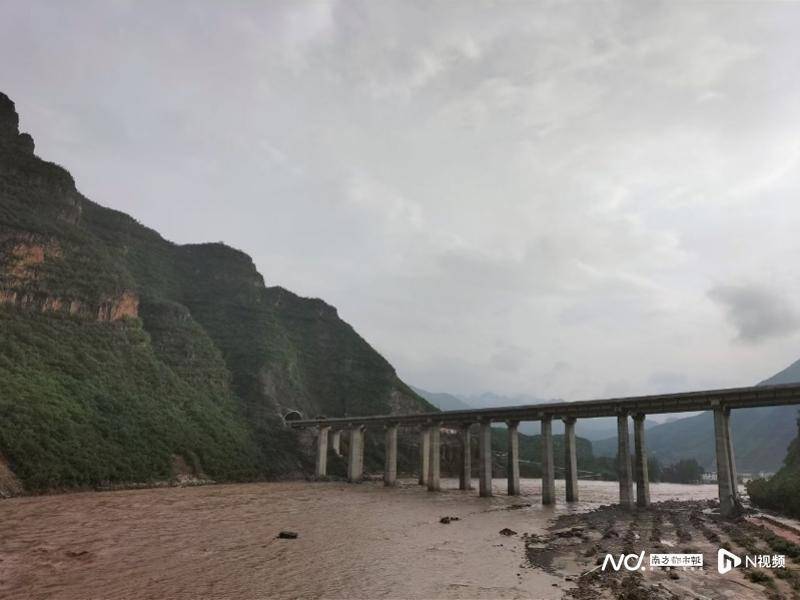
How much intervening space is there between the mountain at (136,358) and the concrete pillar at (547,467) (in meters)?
46.9

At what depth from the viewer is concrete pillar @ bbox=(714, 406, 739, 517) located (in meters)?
45.6

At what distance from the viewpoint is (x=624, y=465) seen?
2147 inches

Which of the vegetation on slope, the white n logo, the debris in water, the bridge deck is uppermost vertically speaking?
the bridge deck

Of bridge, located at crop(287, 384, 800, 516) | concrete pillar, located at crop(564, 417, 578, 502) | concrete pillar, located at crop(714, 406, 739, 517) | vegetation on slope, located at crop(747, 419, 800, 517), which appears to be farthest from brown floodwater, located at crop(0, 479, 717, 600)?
vegetation on slope, located at crop(747, 419, 800, 517)

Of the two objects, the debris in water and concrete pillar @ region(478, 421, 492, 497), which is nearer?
the debris in water

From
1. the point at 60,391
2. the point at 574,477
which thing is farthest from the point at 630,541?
the point at 60,391

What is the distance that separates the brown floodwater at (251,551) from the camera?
841 inches

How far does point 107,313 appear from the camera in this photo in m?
87.8

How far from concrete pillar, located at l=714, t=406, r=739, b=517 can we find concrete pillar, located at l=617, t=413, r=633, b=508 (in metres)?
8.72

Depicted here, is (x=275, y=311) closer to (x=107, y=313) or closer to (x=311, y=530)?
(x=107, y=313)

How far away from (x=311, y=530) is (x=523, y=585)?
19.5 m

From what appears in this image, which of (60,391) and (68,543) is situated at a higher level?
(60,391)

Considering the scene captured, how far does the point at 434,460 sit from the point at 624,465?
3250cm

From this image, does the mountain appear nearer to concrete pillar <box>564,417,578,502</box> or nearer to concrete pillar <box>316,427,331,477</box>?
concrete pillar <box>316,427,331,477</box>
